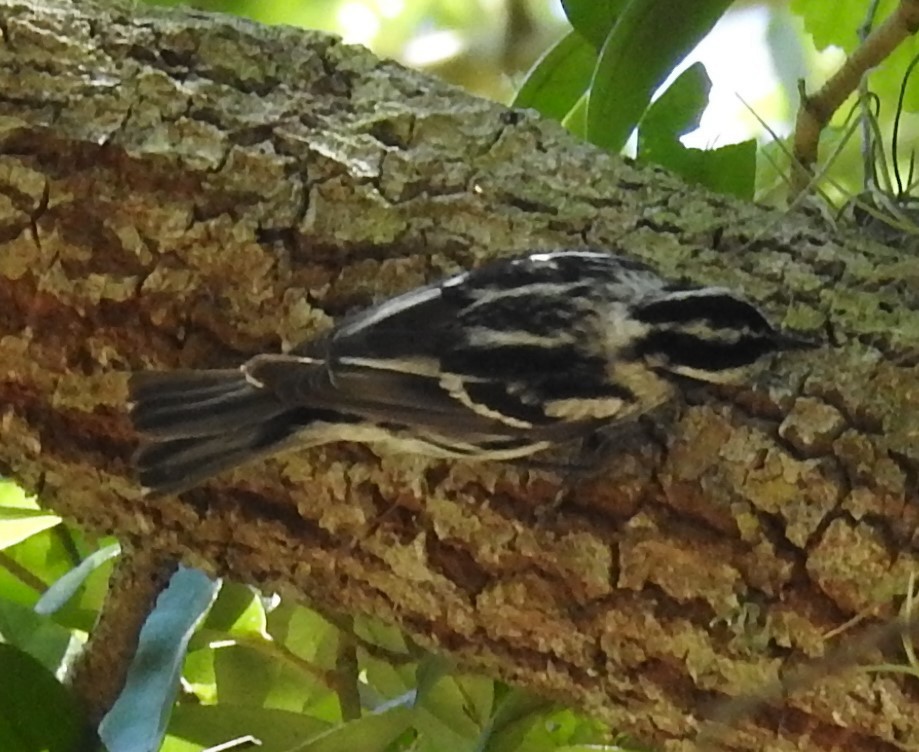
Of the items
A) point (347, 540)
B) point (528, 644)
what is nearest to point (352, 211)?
point (347, 540)

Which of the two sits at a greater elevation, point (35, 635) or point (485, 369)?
point (485, 369)

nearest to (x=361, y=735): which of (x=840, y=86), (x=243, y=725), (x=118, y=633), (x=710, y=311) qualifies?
(x=243, y=725)

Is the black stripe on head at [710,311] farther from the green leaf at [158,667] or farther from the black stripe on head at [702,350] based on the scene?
the green leaf at [158,667]

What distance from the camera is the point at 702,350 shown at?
0.87 meters

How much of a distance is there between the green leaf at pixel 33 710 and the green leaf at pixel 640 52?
0.68m

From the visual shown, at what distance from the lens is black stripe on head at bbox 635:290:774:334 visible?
87 cm

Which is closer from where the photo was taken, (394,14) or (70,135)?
(70,135)

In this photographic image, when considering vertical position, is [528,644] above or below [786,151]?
below

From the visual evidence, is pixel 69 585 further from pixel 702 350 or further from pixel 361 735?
pixel 702 350

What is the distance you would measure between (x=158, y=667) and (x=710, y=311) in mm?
555

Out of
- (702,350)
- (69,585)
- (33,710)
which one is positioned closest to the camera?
(702,350)

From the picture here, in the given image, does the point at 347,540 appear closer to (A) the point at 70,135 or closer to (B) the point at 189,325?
(B) the point at 189,325

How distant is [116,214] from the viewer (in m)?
0.96

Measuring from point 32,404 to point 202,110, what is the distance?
27cm
